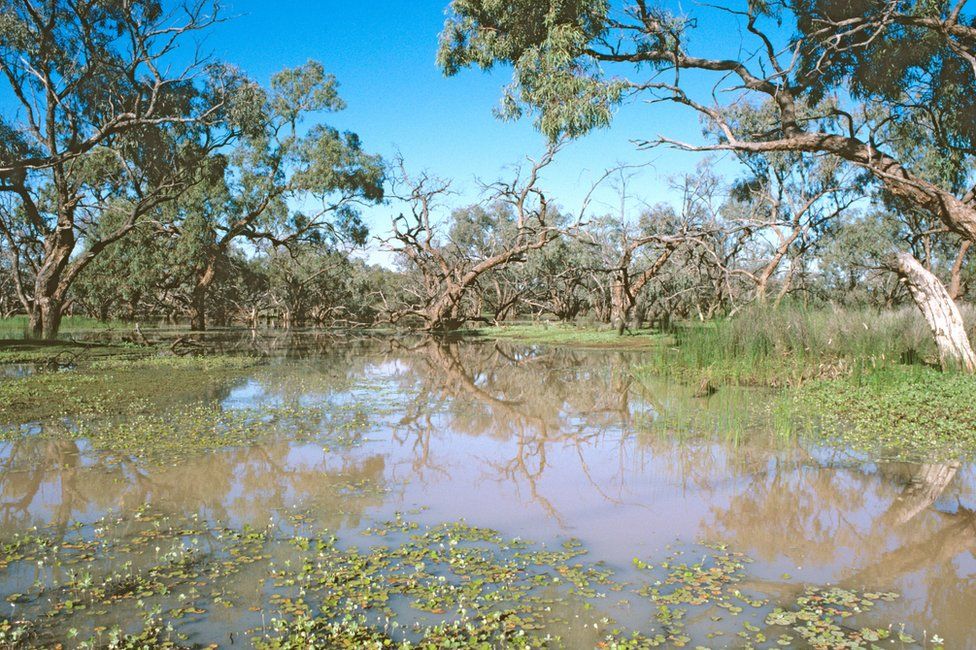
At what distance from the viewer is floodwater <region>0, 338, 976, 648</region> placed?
11.9 feet

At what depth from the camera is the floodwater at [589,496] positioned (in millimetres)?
3623

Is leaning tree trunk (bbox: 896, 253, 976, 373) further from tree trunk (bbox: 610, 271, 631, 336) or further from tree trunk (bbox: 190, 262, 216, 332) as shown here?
tree trunk (bbox: 190, 262, 216, 332)

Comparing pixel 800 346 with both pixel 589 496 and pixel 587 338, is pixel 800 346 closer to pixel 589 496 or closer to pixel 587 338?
pixel 589 496

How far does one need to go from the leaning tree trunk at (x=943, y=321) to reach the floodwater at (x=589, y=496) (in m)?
3.54

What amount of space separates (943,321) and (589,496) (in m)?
8.22

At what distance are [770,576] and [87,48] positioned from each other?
19.8 metres

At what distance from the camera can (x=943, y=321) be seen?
34.9 ft

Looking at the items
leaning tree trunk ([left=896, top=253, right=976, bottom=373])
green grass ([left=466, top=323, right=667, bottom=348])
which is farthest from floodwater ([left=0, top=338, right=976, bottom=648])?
green grass ([left=466, top=323, right=667, bottom=348])

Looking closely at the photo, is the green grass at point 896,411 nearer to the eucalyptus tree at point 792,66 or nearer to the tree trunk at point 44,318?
the eucalyptus tree at point 792,66

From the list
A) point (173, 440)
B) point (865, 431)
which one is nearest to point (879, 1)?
point (865, 431)

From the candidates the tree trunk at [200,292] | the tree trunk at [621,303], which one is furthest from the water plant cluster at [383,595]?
the tree trunk at [200,292]

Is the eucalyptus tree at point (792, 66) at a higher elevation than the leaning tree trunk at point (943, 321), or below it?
higher

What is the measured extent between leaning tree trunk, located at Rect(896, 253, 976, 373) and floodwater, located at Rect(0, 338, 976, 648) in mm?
3545

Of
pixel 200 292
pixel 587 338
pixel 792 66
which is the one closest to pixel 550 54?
pixel 792 66
